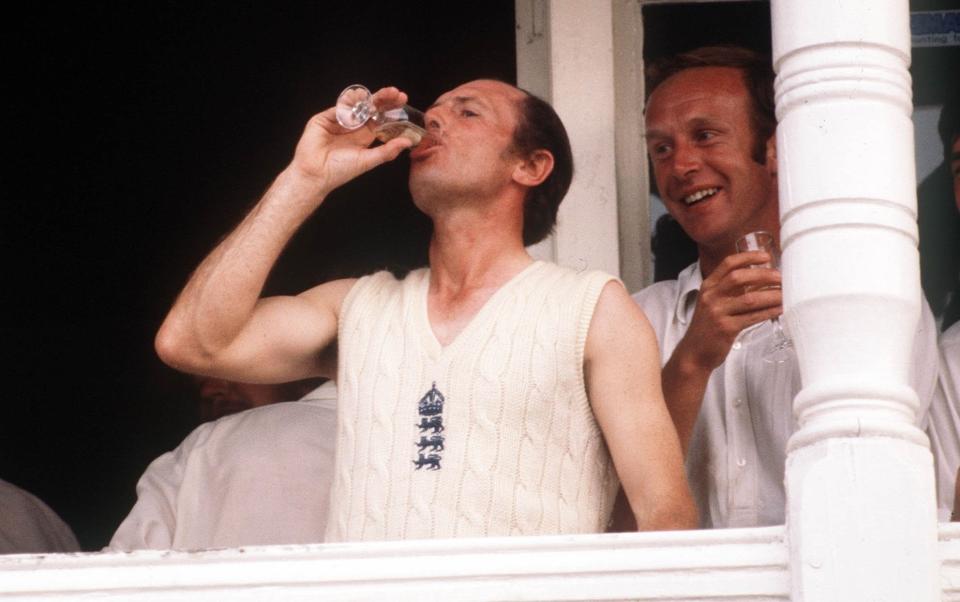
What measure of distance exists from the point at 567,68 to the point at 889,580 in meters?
1.75

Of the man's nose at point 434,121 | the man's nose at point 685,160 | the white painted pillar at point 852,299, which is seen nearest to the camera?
the white painted pillar at point 852,299

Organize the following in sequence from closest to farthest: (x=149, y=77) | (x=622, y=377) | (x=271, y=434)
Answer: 1. (x=622, y=377)
2. (x=271, y=434)
3. (x=149, y=77)

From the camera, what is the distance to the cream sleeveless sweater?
3.49m

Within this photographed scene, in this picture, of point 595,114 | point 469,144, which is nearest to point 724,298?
point 469,144

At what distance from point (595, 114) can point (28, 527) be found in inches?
53.6

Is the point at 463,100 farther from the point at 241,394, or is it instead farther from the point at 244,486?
the point at 241,394

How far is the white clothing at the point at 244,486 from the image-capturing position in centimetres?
415

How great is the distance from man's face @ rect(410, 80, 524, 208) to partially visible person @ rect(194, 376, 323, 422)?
3.16ft

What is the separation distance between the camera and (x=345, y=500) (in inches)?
140

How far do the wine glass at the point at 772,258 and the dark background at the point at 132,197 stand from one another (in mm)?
1470

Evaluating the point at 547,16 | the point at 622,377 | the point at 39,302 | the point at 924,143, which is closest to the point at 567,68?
the point at 547,16

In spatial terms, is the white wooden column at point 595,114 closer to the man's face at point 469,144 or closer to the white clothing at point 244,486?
the man's face at point 469,144

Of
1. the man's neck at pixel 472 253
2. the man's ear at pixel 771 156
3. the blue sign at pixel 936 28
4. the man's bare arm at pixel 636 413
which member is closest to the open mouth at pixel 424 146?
the man's neck at pixel 472 253

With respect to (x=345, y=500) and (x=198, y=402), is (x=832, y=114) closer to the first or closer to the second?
(x=345, y=500)
